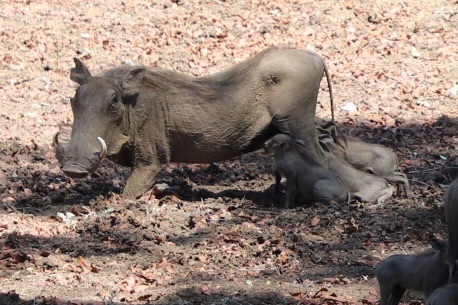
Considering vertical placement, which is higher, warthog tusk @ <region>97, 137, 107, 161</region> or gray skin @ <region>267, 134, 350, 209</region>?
warthog tusk @ <region>97, 137, 107, 161</region>

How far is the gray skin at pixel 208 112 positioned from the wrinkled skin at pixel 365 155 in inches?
11.6

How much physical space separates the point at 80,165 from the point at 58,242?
0.87 metres

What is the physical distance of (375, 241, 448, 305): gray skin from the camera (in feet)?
15.6

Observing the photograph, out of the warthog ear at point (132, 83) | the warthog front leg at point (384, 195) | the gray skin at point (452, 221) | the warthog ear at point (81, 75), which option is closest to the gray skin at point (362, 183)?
the warthog front leg at point (384, 195)

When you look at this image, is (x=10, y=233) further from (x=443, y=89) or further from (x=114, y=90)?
(x=443, y=89)

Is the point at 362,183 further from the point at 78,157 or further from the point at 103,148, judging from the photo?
the point at 78,157


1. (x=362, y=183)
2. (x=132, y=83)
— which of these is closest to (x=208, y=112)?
(x=132, y=83)

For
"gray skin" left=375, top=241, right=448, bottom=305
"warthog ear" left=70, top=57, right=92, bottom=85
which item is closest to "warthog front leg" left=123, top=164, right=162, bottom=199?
"warthog ear" left=70, top=57, right=92, bottom=85

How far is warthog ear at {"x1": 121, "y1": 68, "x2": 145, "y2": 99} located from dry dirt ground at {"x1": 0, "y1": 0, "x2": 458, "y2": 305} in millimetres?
824

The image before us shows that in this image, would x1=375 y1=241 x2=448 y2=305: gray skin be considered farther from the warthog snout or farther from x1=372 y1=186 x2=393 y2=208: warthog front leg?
the warthog snout

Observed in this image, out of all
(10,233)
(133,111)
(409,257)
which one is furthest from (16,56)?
(409,257)

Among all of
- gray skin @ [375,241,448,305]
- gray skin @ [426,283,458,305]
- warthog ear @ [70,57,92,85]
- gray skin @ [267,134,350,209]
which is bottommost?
gray skin @ [267,134,350,209]

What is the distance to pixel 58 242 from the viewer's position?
21.2 ft

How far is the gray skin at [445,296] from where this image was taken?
425 centimetres
